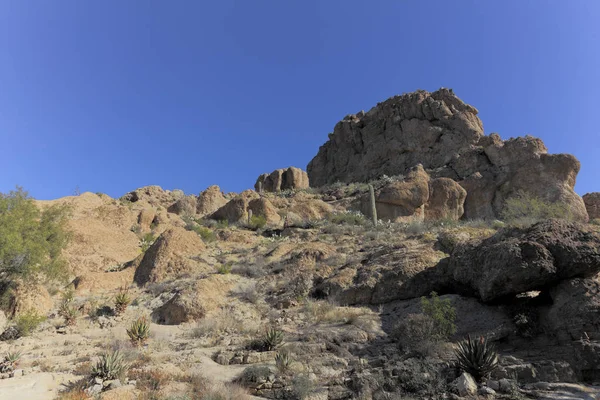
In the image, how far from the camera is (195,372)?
7.00m

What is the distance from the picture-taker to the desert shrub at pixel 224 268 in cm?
1404

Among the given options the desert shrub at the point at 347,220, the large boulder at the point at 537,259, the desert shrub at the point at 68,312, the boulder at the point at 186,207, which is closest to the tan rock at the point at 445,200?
the desert shrub at the point at 347,220

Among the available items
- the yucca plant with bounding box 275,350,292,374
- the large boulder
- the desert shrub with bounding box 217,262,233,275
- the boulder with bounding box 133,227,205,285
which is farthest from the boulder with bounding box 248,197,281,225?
the large boulder

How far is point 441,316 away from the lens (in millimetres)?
7820

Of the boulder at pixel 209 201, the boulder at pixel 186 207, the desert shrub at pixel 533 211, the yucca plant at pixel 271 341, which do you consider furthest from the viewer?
the boulder at pixel 209 201

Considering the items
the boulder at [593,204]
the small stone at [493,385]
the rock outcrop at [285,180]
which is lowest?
the small stone at [493,385]

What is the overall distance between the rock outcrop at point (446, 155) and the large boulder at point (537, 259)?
738 inches

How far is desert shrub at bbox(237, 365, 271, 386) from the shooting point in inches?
263

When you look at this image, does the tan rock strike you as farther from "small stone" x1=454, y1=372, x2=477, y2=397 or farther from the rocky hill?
"small stone" x1=454, y1=372, x2=477, y2=397

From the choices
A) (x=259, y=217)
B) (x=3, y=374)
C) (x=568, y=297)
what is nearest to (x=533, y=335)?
(x=568, y=297)

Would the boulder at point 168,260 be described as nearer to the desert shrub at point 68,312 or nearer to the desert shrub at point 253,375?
the desert shrub at point 68,312

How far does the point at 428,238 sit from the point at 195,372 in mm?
10554

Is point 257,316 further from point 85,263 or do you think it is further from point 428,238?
point 85,263

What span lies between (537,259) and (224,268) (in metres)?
10.8
